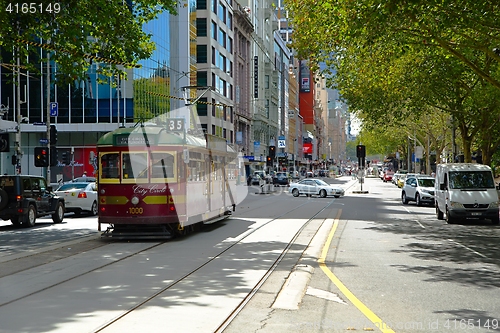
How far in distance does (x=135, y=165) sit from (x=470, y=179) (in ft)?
47.7

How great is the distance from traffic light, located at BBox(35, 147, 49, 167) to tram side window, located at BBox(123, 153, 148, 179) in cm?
1393

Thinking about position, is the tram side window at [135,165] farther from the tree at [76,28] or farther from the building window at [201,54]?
the building window at [201,54]

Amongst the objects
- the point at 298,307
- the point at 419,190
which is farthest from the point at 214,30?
the point at 298,307

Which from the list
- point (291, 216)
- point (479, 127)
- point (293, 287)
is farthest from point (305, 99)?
point (293, 287)

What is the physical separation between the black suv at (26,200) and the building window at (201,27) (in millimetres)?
50091

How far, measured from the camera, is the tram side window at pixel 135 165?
685 inches

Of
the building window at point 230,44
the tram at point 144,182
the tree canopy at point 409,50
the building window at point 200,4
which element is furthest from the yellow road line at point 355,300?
the building window at point 230,44

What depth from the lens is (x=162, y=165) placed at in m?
17.5

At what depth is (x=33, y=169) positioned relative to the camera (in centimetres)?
6091

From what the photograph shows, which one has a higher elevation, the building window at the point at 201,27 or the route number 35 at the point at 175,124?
the building window at the point at 201,27

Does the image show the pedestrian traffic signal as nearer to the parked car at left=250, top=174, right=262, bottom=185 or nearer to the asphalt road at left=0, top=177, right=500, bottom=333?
the asphalt road at left=0, top=177, right=500, bottom=333

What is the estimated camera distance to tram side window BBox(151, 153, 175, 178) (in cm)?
1741

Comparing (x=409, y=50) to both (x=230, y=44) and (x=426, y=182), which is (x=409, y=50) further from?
(x=230, y=44)

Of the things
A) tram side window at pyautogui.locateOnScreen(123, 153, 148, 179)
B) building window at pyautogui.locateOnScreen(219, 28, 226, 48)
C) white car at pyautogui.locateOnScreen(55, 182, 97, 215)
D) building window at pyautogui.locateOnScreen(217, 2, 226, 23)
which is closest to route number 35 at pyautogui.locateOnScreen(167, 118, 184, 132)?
tram side window at pyautogui.locateOnScreen(123, 153, 148, 179)
